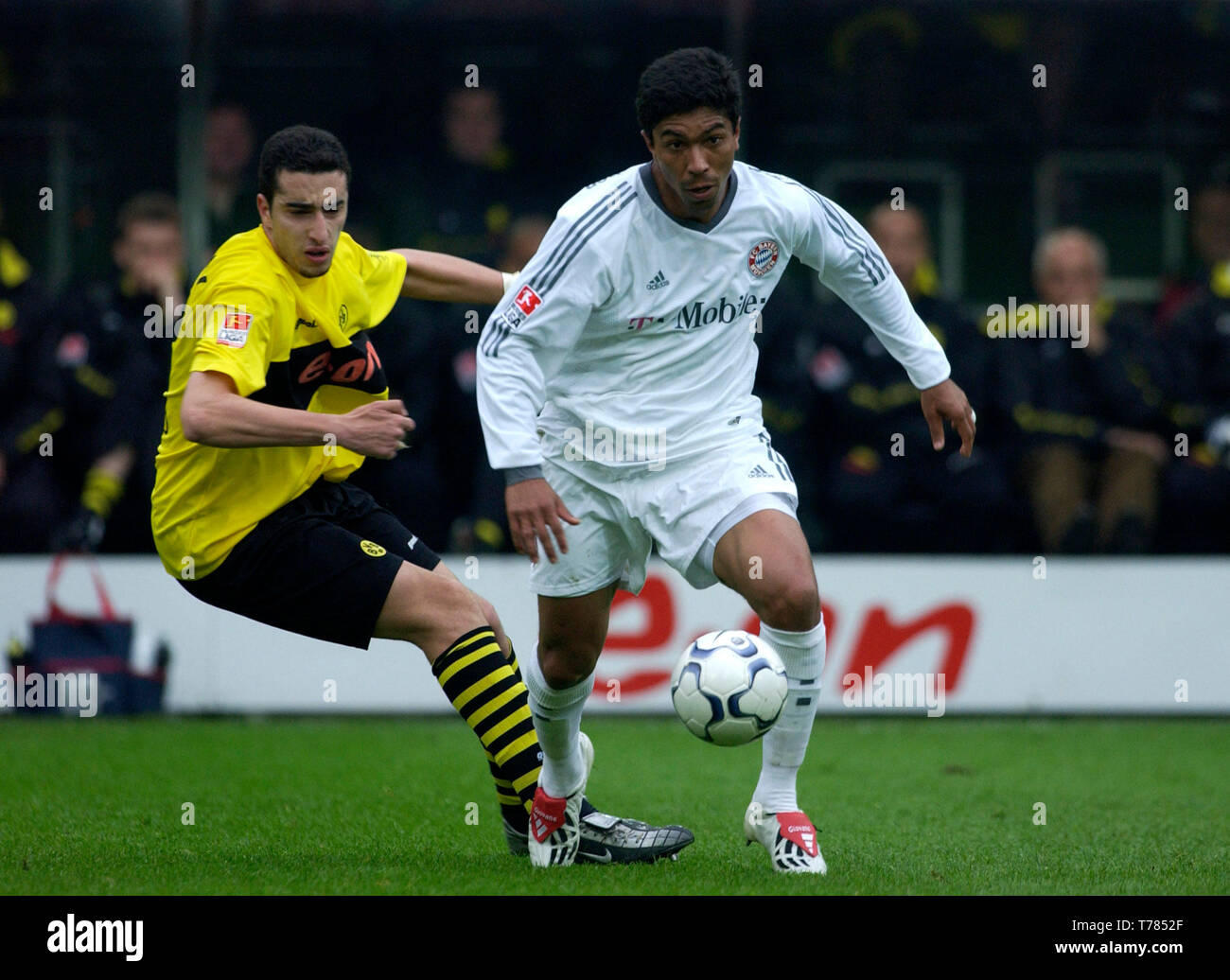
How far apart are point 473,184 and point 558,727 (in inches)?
242

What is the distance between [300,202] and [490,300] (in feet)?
2.84

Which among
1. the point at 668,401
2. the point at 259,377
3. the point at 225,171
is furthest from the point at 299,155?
the point at 225,171

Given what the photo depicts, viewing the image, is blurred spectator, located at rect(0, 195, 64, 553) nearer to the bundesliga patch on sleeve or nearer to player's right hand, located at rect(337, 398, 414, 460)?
the bundesliga patch on sleeve

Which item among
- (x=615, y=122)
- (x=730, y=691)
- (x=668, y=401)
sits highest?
(x=615, y=122)

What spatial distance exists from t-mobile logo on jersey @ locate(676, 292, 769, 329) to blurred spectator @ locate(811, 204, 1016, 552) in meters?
4.37

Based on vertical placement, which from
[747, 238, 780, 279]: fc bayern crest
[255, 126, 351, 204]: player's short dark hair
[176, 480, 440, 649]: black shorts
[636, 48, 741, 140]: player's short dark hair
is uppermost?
[636, 48, 741, 140]: player's short dark hair

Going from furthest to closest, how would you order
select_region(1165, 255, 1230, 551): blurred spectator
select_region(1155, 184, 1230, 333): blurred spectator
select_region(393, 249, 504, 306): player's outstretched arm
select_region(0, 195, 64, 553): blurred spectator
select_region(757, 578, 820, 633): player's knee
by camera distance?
select_region(1155, 184, 1230, 333): blurred spectator → select_region(1165, 255, 1230, 551): blurred spectator → select_region(0, 195, 64, 553): blurred spectator → select_region(393, 249, 504, 306): player's outstretched arm → select_region(757, 578, 820, 633): player's knee

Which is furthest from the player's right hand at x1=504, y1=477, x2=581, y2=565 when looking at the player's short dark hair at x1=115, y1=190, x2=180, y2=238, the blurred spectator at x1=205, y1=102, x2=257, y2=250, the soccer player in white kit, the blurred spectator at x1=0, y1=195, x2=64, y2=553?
the blurred spectator at x1=205, y1=102, x2=257, y2=250

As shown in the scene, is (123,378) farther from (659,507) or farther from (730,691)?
(730,691)

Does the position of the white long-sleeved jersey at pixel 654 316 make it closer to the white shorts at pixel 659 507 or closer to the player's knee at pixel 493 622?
the white shorts at pixel 659 507

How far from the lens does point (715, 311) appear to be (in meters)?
4.93

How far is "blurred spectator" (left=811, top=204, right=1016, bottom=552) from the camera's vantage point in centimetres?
926

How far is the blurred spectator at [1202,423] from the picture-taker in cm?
939
